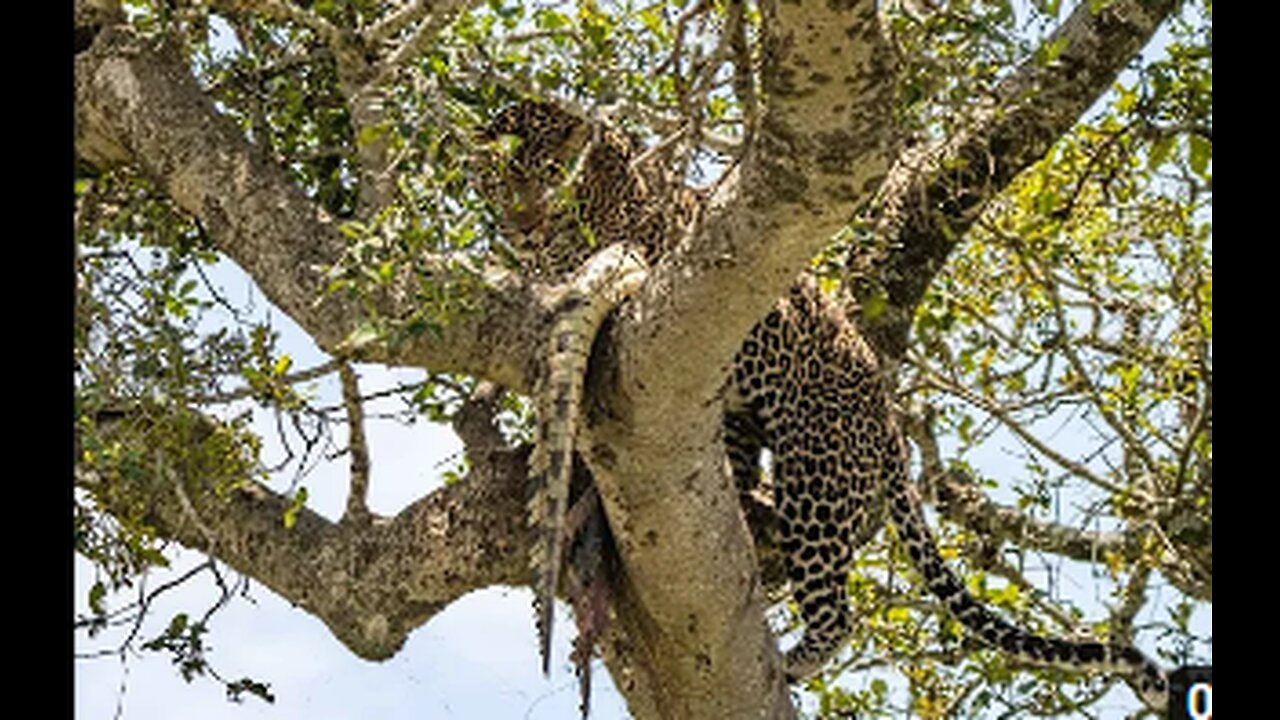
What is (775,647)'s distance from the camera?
557cm

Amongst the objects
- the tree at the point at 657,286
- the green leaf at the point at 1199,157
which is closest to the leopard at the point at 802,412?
the tree at the point at 657,286

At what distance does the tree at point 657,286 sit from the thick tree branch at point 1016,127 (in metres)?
0.01

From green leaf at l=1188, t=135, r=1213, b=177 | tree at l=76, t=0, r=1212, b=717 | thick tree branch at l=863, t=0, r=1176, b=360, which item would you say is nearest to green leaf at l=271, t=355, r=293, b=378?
tree at l=76, t=0, r=1212, b=717

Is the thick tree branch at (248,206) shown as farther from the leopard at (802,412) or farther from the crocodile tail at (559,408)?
the leopard at (802,412)

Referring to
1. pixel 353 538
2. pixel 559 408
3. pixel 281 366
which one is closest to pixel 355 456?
pixel 353 538

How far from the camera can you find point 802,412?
6164mm

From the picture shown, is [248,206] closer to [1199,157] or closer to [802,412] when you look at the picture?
[802,412]

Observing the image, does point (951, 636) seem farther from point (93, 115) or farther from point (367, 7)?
point (93, 115)

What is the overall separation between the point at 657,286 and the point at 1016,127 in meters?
1.63

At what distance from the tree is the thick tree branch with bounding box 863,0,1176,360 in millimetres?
12

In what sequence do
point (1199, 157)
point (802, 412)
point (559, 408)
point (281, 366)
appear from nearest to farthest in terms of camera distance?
point (1199, 157)
point (559, 408)
point (281, 366)
point (802, 412)

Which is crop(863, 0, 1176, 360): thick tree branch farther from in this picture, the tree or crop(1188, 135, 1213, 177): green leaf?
crop(1188, 135, 1213, 177): green leaf
